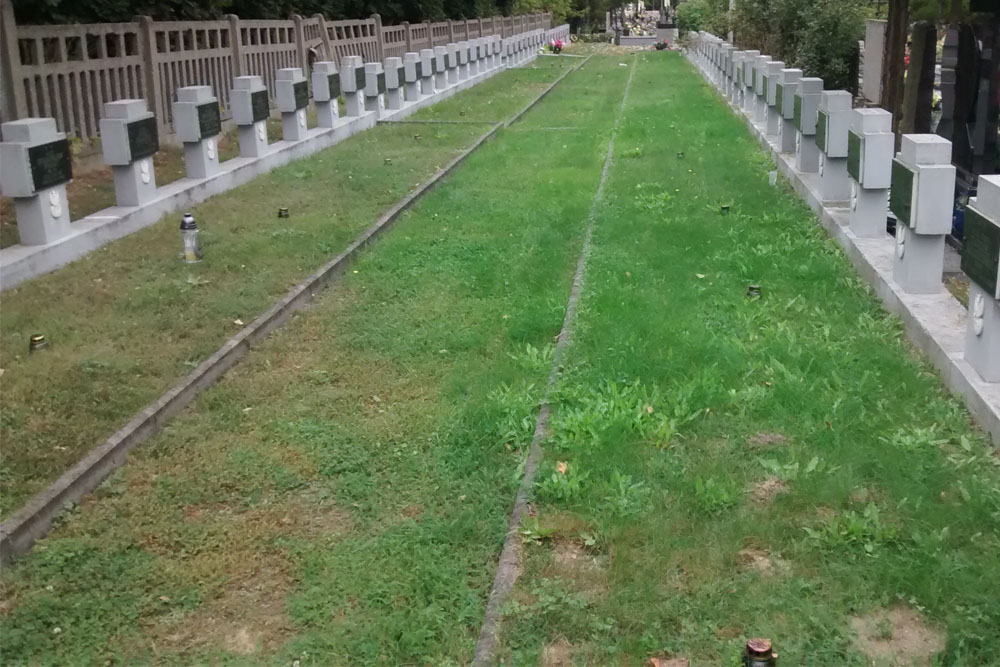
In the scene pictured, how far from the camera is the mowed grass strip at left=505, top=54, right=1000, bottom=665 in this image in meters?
3.58

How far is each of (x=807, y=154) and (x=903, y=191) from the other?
473cm

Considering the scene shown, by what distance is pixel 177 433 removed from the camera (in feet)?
17.2

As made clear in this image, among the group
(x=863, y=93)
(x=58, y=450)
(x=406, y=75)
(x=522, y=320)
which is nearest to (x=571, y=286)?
(x=522, y=320)

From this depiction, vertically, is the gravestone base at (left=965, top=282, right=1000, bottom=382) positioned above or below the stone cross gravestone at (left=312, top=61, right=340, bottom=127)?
below

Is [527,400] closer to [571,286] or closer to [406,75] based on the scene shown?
[571,286]

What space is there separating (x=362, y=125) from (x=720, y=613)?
14049mm

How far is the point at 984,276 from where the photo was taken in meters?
5.09

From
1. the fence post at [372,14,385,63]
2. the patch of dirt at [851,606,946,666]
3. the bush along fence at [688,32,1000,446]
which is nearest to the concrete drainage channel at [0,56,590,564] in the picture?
the patch of dirt at [851,606,946,666]

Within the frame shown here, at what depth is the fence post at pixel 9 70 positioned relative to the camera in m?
10.3

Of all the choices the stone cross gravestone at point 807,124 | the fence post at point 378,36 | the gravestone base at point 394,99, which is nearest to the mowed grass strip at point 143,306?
the stone cross gravestone at point 807,124

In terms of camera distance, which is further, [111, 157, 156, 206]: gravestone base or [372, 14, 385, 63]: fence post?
[372, 14, 385, 63]: fence post

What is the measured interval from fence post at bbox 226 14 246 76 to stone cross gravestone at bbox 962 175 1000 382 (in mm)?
12956

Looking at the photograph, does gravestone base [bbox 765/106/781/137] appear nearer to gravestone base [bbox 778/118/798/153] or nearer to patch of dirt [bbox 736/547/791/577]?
gravestone base [bbox 778/118/798/153]

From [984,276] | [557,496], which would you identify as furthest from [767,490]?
[984,276]
